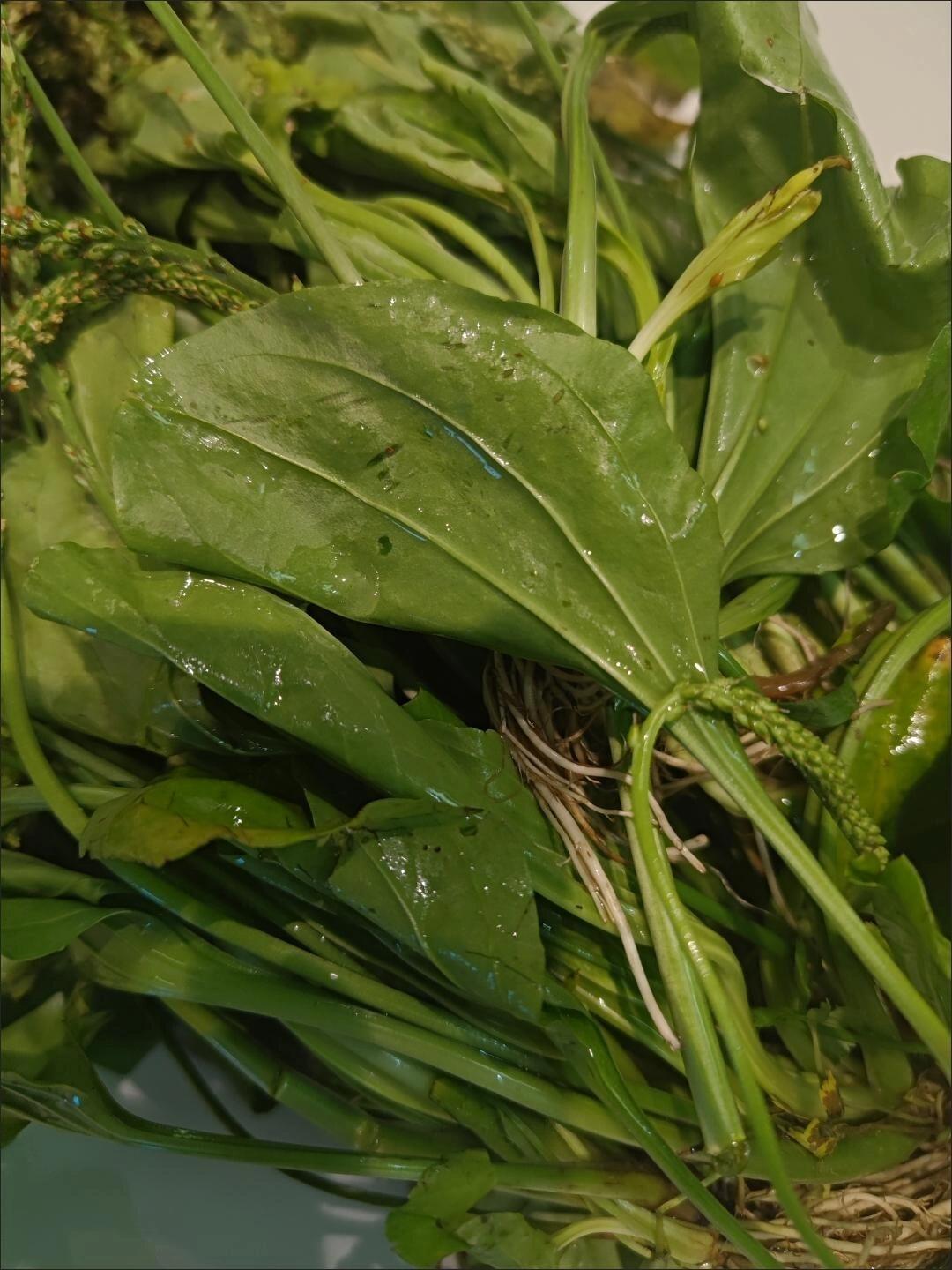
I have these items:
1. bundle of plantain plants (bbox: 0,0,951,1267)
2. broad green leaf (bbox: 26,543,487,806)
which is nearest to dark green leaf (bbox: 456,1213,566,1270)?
bundle of plantain plants (bbox: 0,0,951,1267)

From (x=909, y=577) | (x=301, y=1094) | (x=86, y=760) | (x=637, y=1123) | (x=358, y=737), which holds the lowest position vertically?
(x=301, y=1094)

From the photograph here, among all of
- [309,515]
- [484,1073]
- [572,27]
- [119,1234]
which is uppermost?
[572,27]

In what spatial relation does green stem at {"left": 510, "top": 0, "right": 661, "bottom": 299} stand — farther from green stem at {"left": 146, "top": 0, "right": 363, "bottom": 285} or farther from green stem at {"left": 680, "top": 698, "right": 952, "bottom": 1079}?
green stem at {"left": 680, "top": 698, "right": 952, "bottom": 1079}

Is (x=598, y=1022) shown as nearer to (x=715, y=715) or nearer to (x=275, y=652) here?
(x=715, y=715)

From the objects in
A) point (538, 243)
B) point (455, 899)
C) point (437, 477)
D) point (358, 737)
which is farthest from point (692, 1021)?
point (538, 243)

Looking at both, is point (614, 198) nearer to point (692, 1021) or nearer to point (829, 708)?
point (829, 708)

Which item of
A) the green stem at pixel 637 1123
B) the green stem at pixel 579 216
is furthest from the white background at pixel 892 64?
the green stem at pixel 637 1123

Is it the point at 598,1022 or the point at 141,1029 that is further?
the point at 141,1029

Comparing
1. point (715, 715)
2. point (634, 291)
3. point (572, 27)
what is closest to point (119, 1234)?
point (715, 715)

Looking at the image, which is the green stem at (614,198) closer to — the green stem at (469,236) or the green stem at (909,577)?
the green stem at (469,236)
